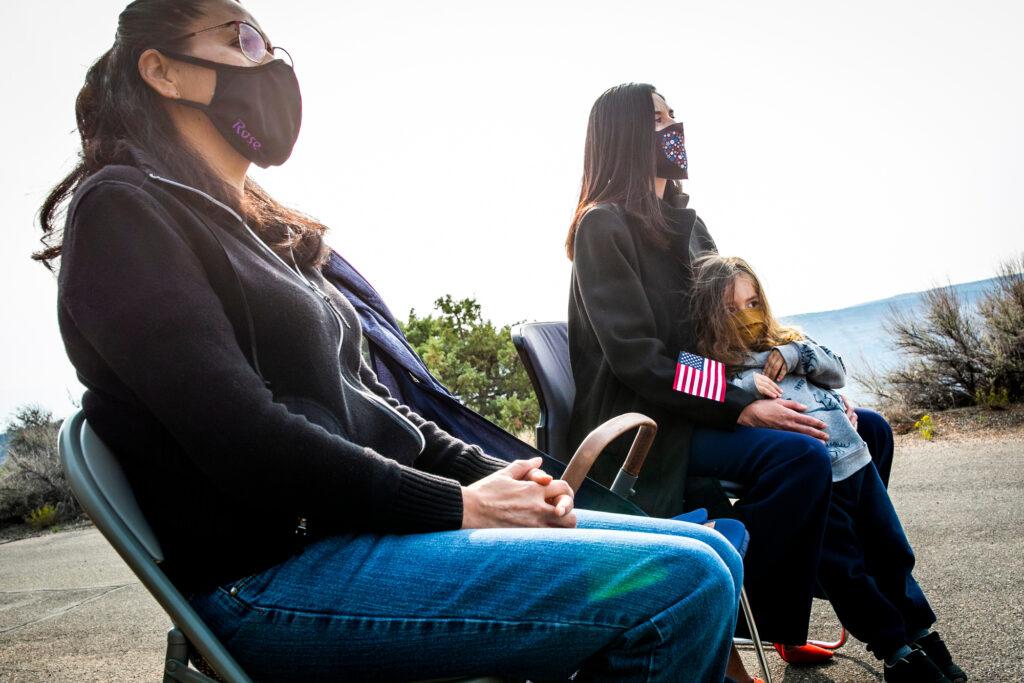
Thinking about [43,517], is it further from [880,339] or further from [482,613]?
[880,339]

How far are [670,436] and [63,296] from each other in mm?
1845

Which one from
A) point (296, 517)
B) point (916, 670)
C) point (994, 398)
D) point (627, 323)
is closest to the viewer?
point (296, 517)

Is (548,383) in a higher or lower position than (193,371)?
lower

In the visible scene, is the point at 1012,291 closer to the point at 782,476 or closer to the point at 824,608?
the point at 824,608

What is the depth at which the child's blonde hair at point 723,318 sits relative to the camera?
8.81 feet

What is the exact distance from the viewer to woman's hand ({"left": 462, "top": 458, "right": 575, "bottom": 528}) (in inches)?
53.9

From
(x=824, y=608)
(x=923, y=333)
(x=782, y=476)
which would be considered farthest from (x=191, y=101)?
(x=923, y=333)

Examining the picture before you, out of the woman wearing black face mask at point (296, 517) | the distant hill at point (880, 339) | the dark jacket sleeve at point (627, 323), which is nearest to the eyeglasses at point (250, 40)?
the woman wearing black face mask at point (296, 517)

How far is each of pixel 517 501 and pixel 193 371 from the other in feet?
1.97

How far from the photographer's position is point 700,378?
252 centimetres

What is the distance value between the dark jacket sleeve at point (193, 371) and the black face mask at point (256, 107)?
1.50 ft

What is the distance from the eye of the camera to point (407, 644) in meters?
1.17

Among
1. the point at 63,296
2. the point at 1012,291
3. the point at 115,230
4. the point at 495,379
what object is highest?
the point at 115,230

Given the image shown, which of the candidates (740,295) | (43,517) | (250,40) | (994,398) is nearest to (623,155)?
(740,295)
